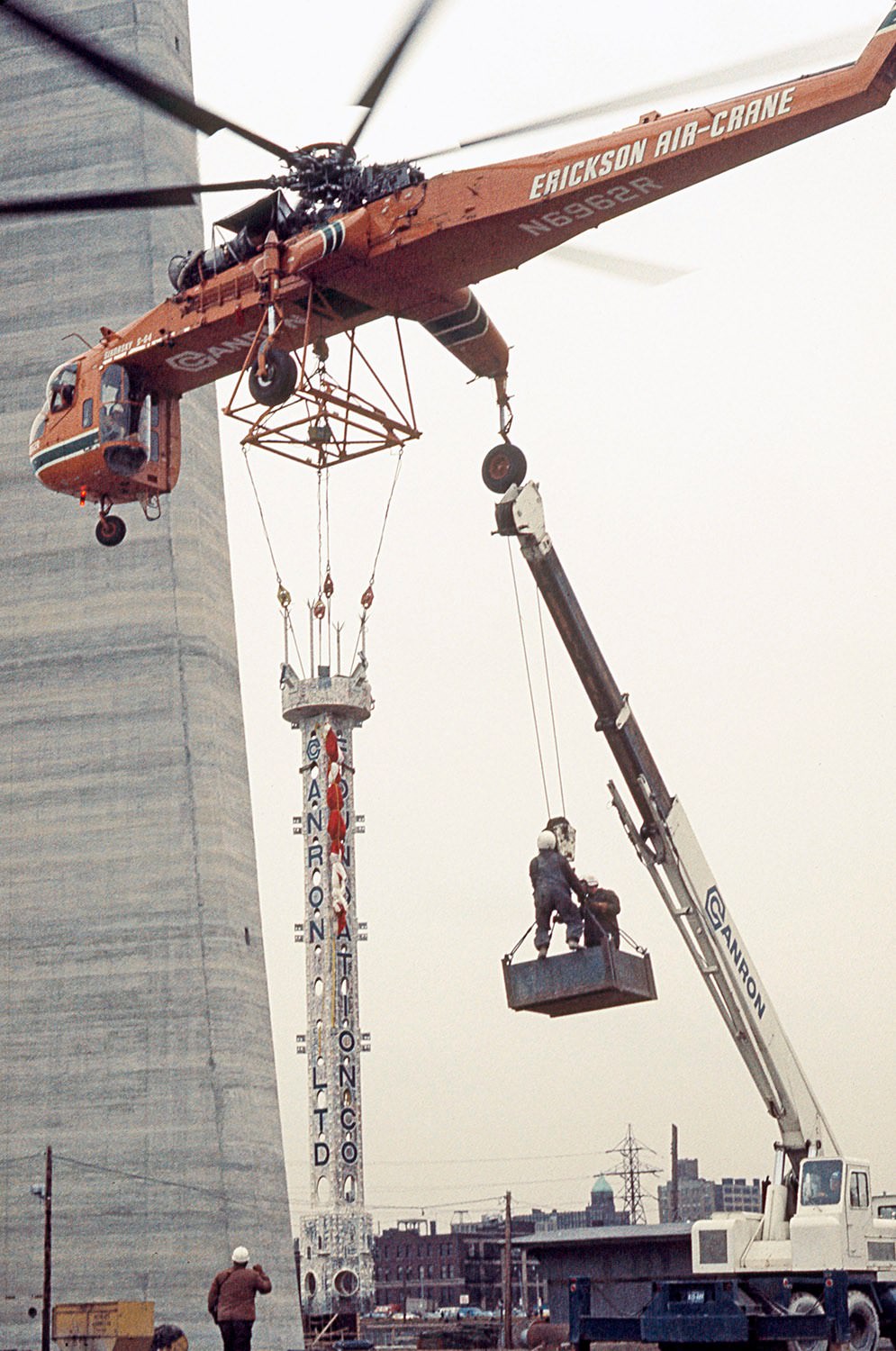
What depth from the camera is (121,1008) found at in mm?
37688

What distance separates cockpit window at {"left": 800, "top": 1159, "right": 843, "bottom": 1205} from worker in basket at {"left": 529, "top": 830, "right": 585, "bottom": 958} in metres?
3.22

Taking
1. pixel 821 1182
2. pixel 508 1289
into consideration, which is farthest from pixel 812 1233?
pixel 508 1289

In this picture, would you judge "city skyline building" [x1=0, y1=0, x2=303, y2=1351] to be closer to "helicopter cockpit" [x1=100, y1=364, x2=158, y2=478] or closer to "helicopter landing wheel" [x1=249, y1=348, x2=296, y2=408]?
"helicopter cockpit" [x1=100, y1=364, x2=158, y2=478]

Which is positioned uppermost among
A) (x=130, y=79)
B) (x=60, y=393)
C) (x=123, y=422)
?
(x=60, y=393)

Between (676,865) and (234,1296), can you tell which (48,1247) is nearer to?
(676,865)

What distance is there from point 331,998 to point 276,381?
5740 cm

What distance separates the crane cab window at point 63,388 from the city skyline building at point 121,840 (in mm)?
13786

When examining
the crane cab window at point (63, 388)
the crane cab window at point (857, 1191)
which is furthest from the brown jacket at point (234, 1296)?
the crane cab window at point (63, 388)

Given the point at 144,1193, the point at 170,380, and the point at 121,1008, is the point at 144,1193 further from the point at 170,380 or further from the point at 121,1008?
the point at 170,380

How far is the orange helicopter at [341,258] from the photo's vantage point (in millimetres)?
17750

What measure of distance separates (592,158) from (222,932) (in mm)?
22798

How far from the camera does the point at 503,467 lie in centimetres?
1883

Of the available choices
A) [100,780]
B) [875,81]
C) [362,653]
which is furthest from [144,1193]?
[362,653]

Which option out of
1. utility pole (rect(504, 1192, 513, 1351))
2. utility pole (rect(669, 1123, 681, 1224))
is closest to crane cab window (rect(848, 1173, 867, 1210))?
utility pole (rect(504, 1192, 513, 1351))
